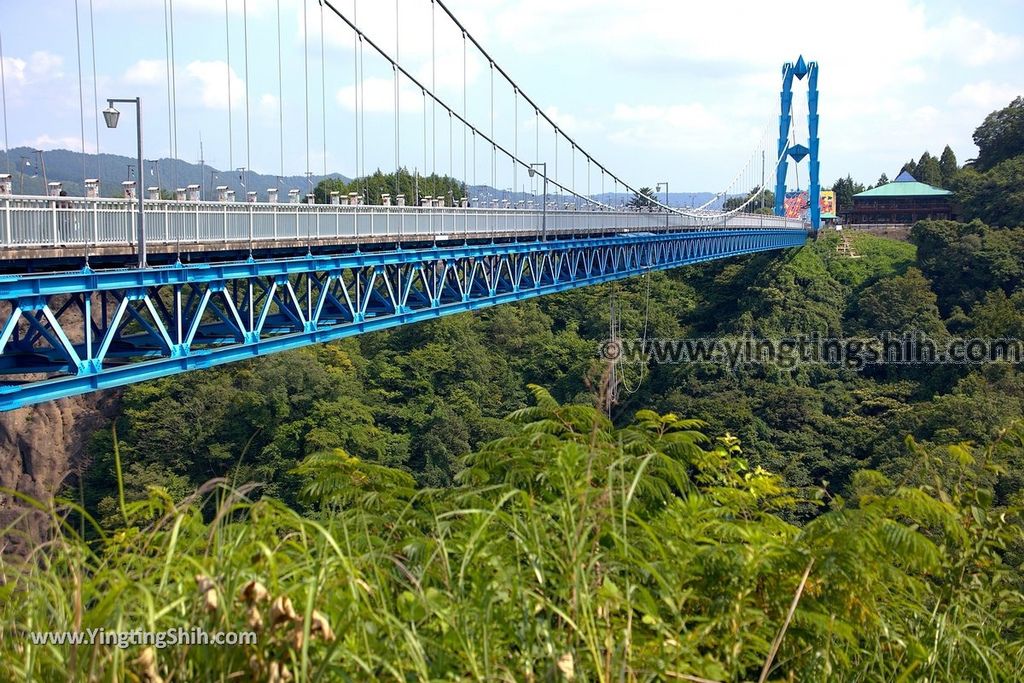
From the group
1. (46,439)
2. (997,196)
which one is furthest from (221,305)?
(997,196)

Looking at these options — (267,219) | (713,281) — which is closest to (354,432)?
(267,219)

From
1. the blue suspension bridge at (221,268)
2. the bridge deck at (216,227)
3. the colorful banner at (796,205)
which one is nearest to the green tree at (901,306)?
the blue suspension bridge at (221,268)

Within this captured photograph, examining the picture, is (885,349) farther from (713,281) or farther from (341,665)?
(341,665)

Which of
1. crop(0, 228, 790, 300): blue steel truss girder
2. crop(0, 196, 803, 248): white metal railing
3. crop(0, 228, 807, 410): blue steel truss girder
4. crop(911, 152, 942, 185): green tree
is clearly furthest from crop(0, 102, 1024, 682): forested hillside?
crop(911, 152, 942, 185): green tree

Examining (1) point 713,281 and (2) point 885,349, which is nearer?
(2) point 885,349

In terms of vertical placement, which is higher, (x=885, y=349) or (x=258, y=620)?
(x=258, y=620)

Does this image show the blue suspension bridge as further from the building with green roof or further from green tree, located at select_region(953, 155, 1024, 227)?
the building with green roof

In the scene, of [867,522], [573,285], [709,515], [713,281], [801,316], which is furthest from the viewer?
[713,281]

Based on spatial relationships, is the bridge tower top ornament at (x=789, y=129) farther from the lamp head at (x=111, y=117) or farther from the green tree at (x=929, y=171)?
the lamp head at (x=111, y=117)
